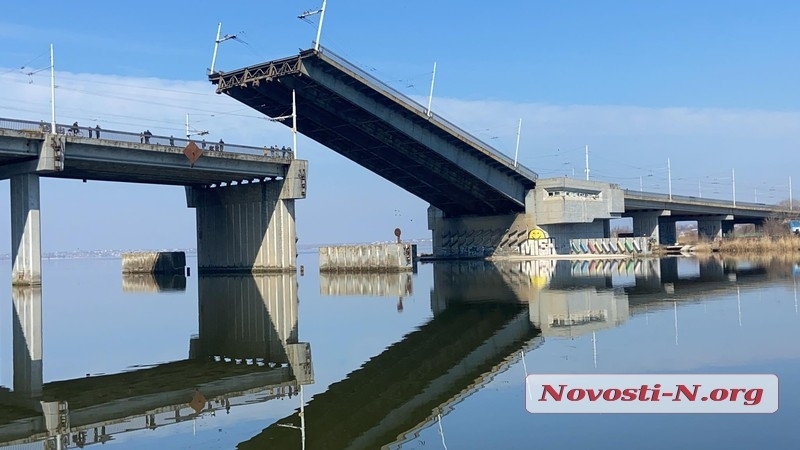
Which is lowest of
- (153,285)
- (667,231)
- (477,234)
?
(153,285)

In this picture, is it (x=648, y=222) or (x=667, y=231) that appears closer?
(x=648, y=222)

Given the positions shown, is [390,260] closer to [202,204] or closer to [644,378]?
[202,204]

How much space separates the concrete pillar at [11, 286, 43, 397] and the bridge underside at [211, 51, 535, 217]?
2114 cm

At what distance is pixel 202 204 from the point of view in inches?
2435

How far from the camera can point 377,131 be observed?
186 ft

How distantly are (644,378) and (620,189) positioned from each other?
72.9 meters

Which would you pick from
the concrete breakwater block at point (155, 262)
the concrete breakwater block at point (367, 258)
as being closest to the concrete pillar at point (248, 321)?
the concrete breakwater block at point (367, 258)

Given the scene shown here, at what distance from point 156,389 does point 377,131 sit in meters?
44.6

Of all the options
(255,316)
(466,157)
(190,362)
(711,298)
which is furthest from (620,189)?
(190,362)

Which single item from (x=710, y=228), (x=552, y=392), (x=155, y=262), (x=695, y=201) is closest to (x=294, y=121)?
(x=155, y=262)

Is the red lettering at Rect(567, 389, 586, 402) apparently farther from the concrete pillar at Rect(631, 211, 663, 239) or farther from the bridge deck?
the concrete pillar at Rect(631, 211, 663, 239)

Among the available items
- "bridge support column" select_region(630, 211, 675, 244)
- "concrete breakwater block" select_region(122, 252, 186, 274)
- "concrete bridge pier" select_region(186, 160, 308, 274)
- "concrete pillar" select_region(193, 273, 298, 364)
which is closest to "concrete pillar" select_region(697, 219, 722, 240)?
"bridge support column" select_region(630, 211, 675, 244)

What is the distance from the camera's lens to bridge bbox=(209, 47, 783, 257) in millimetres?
50969

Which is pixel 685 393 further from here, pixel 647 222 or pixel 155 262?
pixel 647 222
